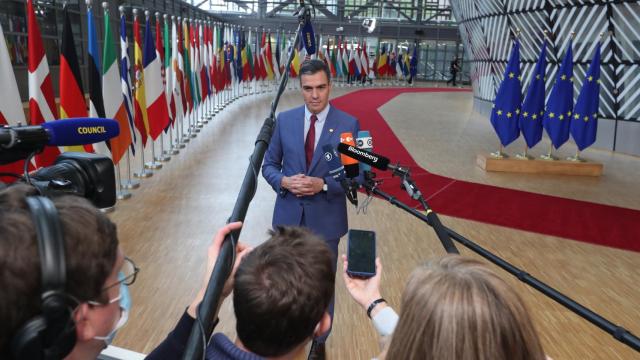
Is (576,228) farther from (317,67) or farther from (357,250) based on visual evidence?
(357,250)

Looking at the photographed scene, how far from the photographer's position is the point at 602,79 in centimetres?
1030

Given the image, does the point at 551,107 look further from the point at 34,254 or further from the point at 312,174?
the point at 34,254

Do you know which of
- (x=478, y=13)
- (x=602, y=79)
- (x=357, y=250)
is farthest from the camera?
(x=478, y=13)

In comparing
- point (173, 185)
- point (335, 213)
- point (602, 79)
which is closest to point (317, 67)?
point (335, 213)

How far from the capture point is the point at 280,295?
102cm

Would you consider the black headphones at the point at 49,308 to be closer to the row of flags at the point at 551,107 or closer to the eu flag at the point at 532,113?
the row of flags at the point at 551,107

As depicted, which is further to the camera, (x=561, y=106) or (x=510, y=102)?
(x=510, y=102)

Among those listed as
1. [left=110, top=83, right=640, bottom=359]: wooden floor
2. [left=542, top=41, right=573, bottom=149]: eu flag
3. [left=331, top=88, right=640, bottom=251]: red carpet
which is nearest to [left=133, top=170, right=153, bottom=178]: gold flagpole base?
[left=110, top=83, right=640, bottom=359]: wooden floor

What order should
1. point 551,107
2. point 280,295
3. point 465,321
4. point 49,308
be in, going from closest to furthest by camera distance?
point 49,308 → point 465,321 → point 280,295 → point 551,107

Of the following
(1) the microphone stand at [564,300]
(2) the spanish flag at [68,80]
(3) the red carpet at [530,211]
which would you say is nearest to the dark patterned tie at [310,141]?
(1) the microphone stand at [564,300]

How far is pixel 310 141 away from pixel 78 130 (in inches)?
59.9

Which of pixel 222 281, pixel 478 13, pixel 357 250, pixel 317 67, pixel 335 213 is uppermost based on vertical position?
pixel 478 13

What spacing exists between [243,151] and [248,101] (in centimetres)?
793

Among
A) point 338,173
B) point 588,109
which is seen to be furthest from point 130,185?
point 588,109
